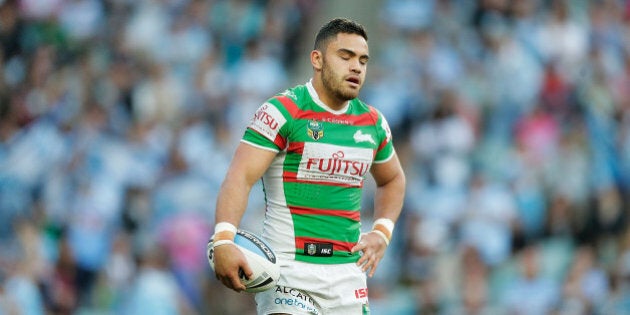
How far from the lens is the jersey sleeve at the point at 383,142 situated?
21.6ft

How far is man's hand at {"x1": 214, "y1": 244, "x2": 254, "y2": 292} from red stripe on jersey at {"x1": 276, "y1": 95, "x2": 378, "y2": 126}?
2.74 feet

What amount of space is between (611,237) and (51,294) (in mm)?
6032

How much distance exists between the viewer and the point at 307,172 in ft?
20.5

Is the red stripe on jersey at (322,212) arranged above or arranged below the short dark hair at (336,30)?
below

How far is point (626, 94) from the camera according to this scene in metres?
14.6

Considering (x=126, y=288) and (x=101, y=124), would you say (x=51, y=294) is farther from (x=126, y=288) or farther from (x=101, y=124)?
(x=101, y=124)

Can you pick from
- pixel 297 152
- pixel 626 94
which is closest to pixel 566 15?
pixel 626 94

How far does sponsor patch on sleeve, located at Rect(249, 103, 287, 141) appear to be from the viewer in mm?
6129

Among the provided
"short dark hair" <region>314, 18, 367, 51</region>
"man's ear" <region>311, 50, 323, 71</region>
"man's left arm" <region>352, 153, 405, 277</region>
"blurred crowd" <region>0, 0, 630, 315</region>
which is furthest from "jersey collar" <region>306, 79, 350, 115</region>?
"blurred crowd" <region>0, 0, 630, 315</region>

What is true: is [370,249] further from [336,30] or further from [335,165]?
[336,30]

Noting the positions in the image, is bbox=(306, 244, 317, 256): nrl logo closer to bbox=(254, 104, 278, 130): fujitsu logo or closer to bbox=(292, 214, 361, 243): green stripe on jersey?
bbox=(292, 214, 361, 243): green stripe on jersey

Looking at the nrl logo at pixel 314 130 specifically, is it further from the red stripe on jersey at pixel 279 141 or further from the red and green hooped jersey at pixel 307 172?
the red stripe on jersey at pixel 279 141

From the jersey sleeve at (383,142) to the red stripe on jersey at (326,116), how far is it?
0.06 meters

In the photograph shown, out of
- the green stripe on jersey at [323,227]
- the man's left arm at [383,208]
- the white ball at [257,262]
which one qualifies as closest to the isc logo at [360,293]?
the man's left arm at [383,208]
